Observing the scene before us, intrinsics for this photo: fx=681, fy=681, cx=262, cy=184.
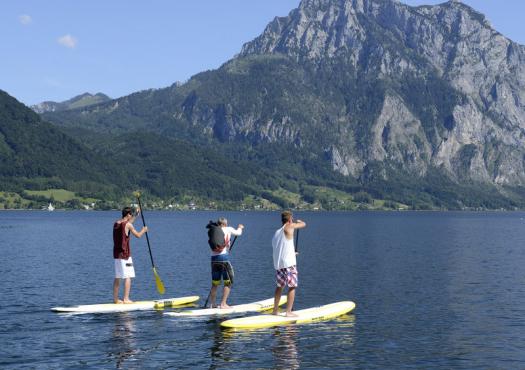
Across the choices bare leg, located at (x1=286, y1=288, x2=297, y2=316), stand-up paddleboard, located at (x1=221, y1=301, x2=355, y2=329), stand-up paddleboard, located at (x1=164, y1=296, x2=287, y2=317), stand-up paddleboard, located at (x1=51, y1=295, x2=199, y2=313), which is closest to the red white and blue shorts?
bare leg, located at (x1=286, y1=288, x2=297, y2=316)

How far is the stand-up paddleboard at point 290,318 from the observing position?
34.2 metres

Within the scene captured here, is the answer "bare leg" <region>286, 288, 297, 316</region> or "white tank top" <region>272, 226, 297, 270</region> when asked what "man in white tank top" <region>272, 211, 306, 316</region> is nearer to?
"white tank top" <region>272, 226, 297, 270</region>

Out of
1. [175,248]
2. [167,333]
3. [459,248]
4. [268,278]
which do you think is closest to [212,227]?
[167,333]

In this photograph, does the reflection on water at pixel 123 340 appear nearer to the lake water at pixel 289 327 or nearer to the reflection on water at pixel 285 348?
the lake water at pixel 289 327

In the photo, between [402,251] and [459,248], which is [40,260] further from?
[459,248]

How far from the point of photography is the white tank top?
109 feet

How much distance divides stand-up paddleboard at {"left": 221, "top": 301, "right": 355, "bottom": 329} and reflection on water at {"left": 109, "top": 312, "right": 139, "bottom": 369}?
15.7 ft

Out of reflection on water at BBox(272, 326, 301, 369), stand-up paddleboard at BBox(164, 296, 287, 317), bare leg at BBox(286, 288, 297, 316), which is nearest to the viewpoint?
reflection on water at BBox(272, 326, 301, 369)

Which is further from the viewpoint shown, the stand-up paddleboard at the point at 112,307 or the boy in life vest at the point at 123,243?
the stand-up paddleboard at the point at 112,307

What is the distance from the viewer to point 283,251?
110ft

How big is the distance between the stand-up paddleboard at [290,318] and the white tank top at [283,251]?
10.5 ft

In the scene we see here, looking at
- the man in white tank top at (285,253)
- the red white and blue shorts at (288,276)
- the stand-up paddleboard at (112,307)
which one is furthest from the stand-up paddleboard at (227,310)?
the red white and blue shorts at (288,276)

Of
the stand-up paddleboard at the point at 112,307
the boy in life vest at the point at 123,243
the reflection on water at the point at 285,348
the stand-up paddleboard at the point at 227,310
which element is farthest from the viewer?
the stand-up paddleboard at the point at 112,307

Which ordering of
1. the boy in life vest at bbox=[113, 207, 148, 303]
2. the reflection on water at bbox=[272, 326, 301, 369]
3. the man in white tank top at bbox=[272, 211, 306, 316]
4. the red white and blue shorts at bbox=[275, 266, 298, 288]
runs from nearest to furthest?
the reflection on water at bbox=[272, 326, 301, 369] < the man in white tank top at bbox=[272, 211, 306, 316] < the red white and blue shorts at bbox=[275, 266, 298, 288] < the boy in life vest at bbox=[113, 207, 148, 303]
